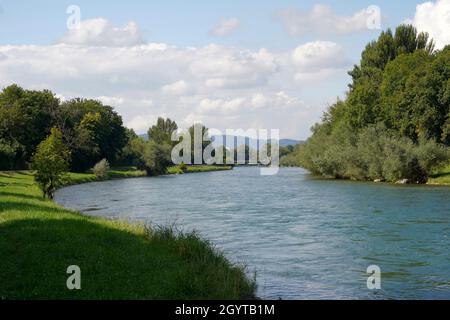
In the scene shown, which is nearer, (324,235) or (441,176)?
(324,235)

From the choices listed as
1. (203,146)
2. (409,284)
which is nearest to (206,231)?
(409,284)

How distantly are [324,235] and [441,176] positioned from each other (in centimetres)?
4806

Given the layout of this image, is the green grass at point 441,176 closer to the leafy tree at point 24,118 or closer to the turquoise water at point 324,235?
the turquoise water at point 324,235

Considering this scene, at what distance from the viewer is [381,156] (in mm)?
77938

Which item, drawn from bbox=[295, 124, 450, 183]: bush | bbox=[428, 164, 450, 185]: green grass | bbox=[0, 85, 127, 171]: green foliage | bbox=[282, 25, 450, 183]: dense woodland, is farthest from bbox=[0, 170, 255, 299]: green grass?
bbox=[0, 85, 127, 171]: green foliage

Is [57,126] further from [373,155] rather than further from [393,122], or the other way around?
[393,122]

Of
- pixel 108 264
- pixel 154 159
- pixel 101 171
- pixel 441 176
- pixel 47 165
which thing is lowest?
pixel 108 264

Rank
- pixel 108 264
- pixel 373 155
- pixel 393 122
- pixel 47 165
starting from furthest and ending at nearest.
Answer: pixel 393 122, pixel 373 155, pixel 47 165, pixel 108 264

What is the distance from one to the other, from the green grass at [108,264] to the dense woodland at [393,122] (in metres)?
58.9

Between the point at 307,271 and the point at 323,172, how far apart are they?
72371 mm

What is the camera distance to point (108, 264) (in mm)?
16297

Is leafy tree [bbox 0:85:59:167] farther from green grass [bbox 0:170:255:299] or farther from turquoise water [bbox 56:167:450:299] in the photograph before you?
green grass [bbox 0:170:255:299]

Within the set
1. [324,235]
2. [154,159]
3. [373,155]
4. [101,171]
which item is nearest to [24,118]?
[101,171]
